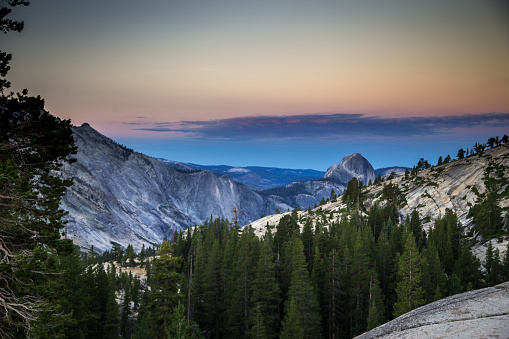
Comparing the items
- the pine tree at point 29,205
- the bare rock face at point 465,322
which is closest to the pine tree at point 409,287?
the bare rock face at point 465,322

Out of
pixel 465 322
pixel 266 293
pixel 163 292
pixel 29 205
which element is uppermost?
pixel 29 205

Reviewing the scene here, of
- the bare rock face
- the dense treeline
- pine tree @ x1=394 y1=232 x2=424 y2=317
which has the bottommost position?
the dense treeline

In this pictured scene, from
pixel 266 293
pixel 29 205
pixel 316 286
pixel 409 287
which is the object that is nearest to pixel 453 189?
pixel 316 286

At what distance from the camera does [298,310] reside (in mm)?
36688

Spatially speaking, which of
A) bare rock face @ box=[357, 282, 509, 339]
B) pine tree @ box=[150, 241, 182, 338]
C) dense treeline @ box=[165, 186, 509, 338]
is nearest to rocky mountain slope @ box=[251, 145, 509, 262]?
dense treeline @ box=[165, 186, 509, 338]

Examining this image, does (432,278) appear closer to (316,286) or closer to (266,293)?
(316,286)

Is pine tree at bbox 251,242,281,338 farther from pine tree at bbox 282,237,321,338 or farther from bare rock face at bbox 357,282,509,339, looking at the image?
bare rock face at bbox 357,282,509,339

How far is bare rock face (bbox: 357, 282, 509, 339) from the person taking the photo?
32.2ft

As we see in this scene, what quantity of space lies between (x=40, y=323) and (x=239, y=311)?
3148cm

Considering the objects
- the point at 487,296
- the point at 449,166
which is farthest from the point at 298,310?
the point at 449,166

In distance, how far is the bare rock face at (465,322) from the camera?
9828 millimetres

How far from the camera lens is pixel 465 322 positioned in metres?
11.0

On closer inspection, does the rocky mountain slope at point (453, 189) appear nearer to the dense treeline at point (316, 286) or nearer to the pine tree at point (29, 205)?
the dense treeline at point (316, 286)

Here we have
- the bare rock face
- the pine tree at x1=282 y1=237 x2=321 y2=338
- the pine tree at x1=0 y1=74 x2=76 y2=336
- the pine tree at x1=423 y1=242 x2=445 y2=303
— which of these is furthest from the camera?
the pine tree at x1=423 y1=242 x2=445 y2=303
